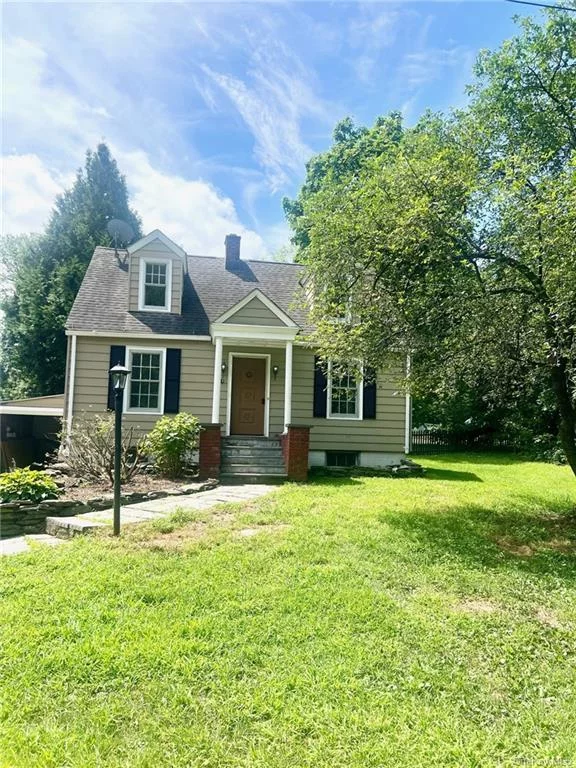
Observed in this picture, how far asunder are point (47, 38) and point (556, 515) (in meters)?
9.51

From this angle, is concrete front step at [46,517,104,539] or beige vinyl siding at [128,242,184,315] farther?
beige vinyl siding at [128,242,184,315]

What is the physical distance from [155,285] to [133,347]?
1.76 metres

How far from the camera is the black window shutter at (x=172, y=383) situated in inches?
423

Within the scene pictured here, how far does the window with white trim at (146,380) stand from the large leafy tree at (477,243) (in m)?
5.04

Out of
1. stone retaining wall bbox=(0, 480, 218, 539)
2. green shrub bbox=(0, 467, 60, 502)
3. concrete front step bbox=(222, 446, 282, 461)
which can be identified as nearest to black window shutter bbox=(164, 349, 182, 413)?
concrete front step bbox=(222, 446, 282, 461)

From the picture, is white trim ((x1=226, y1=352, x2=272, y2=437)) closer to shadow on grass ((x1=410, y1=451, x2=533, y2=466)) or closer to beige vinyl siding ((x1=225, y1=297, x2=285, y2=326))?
beige vinyl siding ((x1=225, y1=297, x2=285, y2=326))

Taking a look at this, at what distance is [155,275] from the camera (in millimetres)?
11367

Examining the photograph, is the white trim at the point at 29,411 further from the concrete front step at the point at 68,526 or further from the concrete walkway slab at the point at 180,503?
the concrete front step at the point at 68,526

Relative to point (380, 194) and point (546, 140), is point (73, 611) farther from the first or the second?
point (546, 140)

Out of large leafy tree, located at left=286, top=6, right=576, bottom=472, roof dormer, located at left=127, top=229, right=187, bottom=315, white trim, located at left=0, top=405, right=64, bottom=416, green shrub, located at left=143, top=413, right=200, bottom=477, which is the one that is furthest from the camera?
white trim, located at left=0, top=405, right=64, bottom=416

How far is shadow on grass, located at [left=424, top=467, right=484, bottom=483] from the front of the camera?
34.8 feet

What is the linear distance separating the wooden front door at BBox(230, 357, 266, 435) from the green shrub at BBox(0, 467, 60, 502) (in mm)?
5324

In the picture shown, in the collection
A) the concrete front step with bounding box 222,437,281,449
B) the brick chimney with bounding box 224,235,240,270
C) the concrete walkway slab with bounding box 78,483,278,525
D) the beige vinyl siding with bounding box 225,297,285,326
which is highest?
the brick chimney with bounding box 224,235,240,270

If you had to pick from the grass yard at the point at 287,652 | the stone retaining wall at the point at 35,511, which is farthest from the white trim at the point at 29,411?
the grass yard at the point at 287,652
